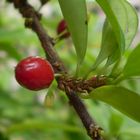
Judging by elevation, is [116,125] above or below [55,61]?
below

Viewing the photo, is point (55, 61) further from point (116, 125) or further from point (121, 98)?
point (116, 125)

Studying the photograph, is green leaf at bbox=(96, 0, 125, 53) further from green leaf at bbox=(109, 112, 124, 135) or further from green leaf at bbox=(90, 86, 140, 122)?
green leaf at bbox=(109, 112, 124, 135)

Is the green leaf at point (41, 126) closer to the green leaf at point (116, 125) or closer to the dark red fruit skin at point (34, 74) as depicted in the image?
the green leaf at point (116, 125)

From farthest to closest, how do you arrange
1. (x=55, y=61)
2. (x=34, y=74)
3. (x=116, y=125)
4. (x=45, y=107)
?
(x=45, y=107) < (x=116, y=125) < (x=55, y=61) < (x=34, y=74)

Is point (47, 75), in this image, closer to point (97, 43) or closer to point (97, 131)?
point (97, 131)

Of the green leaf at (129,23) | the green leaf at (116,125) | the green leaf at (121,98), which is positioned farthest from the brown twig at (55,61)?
the green leaf at (116,125)

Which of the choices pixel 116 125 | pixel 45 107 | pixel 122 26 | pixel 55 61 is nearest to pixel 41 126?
pixel 45 107

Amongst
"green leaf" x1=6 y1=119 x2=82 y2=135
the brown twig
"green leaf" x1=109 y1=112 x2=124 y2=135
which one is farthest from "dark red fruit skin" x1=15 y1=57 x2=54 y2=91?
"green leaf" x1=6 y1=119 x2=82 y2=135
